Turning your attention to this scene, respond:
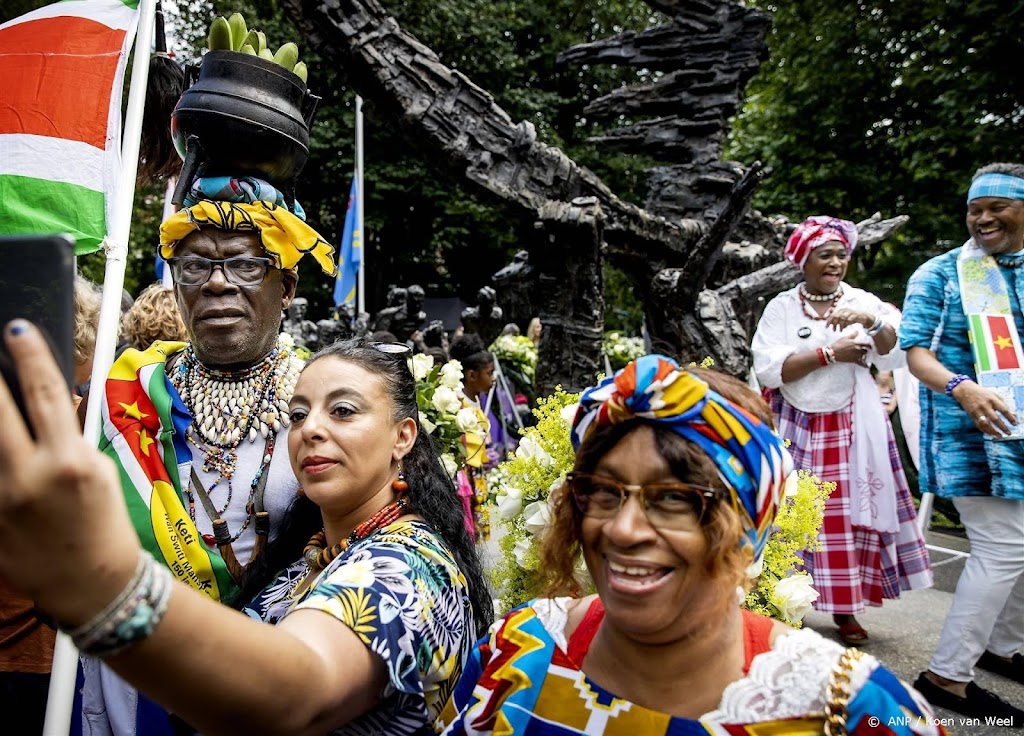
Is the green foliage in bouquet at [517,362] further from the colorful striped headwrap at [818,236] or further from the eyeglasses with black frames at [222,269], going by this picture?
the eyeglasses with black frames at [222,269]

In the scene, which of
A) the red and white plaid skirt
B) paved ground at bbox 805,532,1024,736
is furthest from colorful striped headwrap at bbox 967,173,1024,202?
paved ground at bbox 805,532,1024,736

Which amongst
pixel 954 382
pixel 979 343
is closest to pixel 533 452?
pixel 954 382

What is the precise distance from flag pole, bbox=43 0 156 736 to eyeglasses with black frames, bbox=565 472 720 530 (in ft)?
4.03

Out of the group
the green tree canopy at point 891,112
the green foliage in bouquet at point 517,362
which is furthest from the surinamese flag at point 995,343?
the green tree canopy at point 891,112

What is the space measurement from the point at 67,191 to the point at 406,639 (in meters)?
1.92

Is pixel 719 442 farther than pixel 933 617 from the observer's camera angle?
No

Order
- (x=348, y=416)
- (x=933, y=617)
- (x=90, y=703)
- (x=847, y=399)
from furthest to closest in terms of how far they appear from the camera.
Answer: (x=933, y=617) → (x=847, y=399) → (x=90, y=703) → (x=348, y=416)

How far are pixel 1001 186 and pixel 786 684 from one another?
3.03 metres

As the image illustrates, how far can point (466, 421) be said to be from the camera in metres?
4.04

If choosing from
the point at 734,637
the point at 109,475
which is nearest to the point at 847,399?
the point at 734,637

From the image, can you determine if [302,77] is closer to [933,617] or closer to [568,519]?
[568,519]

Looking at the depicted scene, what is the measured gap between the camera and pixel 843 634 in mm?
4285

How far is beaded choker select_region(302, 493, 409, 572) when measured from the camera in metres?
1.76

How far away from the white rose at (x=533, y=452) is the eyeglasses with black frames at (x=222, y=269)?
90 cm
